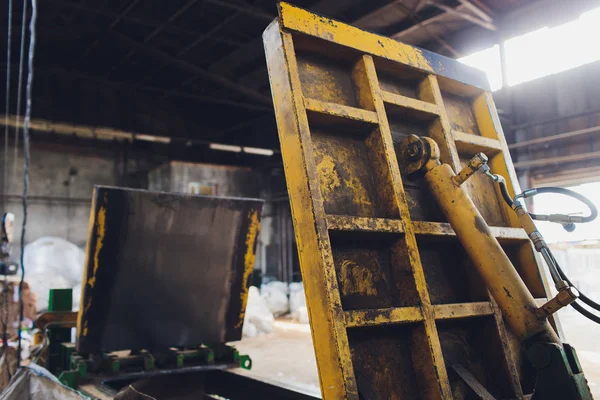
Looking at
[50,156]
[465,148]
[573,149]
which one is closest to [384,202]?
[465,148]

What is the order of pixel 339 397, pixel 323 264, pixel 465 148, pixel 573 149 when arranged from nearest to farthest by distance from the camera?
1. pixel 339 397
2. pixel 323 264
3. pixel 465 148
4. pixel 573 149

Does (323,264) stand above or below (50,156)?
below

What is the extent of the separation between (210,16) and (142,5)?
1.17 meters

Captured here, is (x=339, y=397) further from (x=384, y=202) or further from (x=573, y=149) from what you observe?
(x=573, y=149)

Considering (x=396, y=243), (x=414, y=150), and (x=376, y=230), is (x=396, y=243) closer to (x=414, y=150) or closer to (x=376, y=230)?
(x=376, y=230)

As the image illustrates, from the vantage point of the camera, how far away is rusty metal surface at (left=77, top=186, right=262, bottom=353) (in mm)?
3074

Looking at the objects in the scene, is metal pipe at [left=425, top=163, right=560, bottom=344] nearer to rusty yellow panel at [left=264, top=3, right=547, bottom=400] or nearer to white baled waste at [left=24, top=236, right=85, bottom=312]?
rusty yellow panel at [left=264, top=3, right=547, bottom=400]

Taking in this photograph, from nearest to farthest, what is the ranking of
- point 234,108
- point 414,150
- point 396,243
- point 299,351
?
1. point 396,243
2. point 414,150
3. point 299,351
4. point 234,108

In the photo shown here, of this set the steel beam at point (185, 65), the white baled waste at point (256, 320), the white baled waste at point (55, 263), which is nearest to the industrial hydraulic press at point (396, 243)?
the white baled waste at point (256, 320)

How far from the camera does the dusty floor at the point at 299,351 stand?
455cm

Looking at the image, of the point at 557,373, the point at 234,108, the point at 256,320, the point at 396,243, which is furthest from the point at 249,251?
the point at 234,108

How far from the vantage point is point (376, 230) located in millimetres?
1691

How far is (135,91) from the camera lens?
11516 mm

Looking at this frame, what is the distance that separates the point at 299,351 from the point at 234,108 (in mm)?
7834
